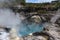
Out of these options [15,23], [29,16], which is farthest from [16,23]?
[29,16]

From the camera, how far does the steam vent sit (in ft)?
5.01

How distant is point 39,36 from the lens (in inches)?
57.4

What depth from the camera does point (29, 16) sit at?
155cm

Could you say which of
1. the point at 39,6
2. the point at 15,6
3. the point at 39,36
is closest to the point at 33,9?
the point at 39,6

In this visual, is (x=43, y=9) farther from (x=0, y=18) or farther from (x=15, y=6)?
(x=0, y=18)

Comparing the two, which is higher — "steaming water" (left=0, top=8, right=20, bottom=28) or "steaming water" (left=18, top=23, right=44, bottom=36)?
"steaming water" (left=0, top=8, right=20, bottom=28)

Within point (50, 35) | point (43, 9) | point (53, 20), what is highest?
point (43, 9)

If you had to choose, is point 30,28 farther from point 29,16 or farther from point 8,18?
point 8,18

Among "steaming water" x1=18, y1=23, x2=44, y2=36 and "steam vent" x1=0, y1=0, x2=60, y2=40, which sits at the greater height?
"steam vent" x1=0, y1=0, x2=60, y2=40

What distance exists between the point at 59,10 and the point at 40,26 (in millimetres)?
249

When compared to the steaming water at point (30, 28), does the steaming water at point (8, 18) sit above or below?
above

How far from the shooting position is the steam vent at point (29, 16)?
5.01 ft

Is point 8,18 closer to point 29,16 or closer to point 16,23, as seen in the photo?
point 16,23

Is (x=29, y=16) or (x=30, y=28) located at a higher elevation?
(x=29, y=16)
